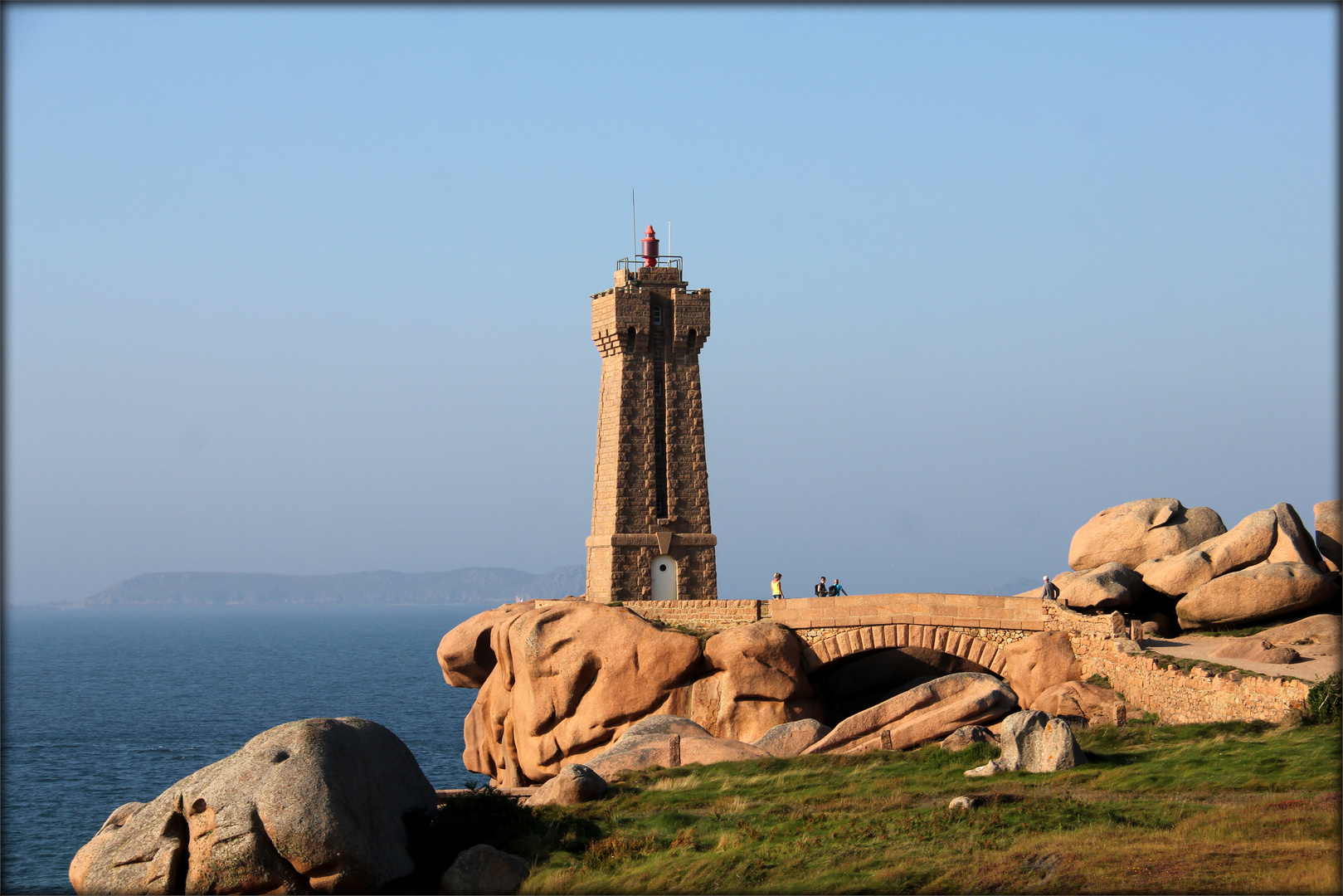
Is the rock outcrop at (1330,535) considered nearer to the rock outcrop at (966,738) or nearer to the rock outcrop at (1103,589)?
the rock outcrop at (1103,589)

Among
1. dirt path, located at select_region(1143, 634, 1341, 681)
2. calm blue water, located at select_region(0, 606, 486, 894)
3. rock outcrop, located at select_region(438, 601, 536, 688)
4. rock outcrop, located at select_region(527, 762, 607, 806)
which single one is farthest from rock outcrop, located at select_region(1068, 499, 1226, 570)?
calm blue water, located at select_region(0, 606, 486, 894)

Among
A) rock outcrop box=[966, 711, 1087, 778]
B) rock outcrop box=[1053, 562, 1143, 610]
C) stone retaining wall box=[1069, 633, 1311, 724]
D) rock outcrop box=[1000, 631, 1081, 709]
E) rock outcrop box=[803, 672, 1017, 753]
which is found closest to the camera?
rock outcrop box=[966, 711, 1087, 778]

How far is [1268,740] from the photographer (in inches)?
974

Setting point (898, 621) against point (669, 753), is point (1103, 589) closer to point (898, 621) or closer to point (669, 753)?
point (898, 621)

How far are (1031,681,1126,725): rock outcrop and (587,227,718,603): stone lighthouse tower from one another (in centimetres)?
1277

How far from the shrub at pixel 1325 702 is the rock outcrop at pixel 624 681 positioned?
14018mm

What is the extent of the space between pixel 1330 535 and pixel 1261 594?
12.4 feet

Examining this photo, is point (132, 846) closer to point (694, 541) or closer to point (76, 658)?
point (694, 541)

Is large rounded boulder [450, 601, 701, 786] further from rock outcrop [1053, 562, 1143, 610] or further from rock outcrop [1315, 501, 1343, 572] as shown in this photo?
rock outcrop [1315, 501, 1343, 572]

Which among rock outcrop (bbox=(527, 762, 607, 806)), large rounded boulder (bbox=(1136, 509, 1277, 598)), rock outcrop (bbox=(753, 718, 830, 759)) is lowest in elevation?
rock outcrop (bbox=(527, 762, 607, 806))

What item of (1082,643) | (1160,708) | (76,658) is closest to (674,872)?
(1160,708)

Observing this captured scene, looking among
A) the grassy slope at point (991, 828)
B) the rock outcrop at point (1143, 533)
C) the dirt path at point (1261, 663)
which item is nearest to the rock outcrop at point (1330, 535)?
the rock outcrop at point (1143, 533)

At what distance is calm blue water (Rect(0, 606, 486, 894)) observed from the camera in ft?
142

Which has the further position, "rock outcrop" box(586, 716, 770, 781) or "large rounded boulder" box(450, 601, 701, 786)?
"large rounded boulder" box(450, 601, 701, 786)
